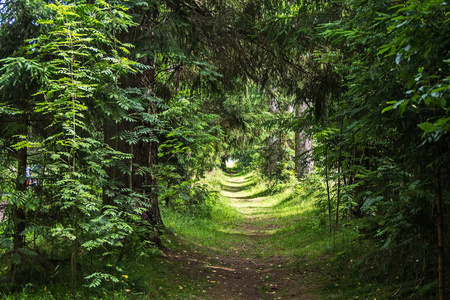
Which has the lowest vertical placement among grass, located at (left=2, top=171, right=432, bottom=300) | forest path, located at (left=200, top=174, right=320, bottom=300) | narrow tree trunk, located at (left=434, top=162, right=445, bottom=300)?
forest path, located at (left=200, top=174, right=320, bottom=300)

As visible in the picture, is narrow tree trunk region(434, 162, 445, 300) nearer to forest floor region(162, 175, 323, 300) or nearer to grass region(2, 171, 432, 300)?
grass region(2, 171, 432, 300)

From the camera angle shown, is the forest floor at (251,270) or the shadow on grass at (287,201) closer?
the forest floor at (251,270)

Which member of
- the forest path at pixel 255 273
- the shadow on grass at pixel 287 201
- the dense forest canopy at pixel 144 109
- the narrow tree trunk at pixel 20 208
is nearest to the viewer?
the dense forest canopy at pixel 144 109

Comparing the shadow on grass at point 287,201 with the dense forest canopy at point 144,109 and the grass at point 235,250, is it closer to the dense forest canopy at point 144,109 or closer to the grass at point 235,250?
the grass at point 235,250

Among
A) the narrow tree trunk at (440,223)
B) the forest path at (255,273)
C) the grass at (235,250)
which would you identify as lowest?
the forest path at (255,273)

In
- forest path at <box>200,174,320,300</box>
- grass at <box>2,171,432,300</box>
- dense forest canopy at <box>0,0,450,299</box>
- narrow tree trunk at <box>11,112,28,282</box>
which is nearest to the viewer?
Result: dense forest canopy at <box>0,0,450,299</box>

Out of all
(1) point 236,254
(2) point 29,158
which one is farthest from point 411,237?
(1) point 236,254

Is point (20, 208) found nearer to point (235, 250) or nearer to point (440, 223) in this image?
point (440, 223)

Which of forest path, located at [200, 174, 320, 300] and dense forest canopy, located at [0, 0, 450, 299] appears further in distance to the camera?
forest path, located at [200, 174, 320, 300]

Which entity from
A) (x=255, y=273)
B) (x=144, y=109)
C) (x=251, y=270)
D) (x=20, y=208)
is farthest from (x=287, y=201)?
(x=20, y=208)

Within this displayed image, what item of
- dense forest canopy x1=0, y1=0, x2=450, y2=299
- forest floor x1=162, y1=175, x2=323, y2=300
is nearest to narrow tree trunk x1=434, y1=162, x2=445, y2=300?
dense forest canopy x1=0, y1=0, x2=450, y2=299

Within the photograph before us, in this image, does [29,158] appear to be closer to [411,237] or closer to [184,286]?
[184,286]

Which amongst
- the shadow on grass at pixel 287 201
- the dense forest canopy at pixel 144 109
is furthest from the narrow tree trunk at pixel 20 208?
the shadow on grass at pixel 287 201

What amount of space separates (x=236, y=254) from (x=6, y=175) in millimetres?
6876
